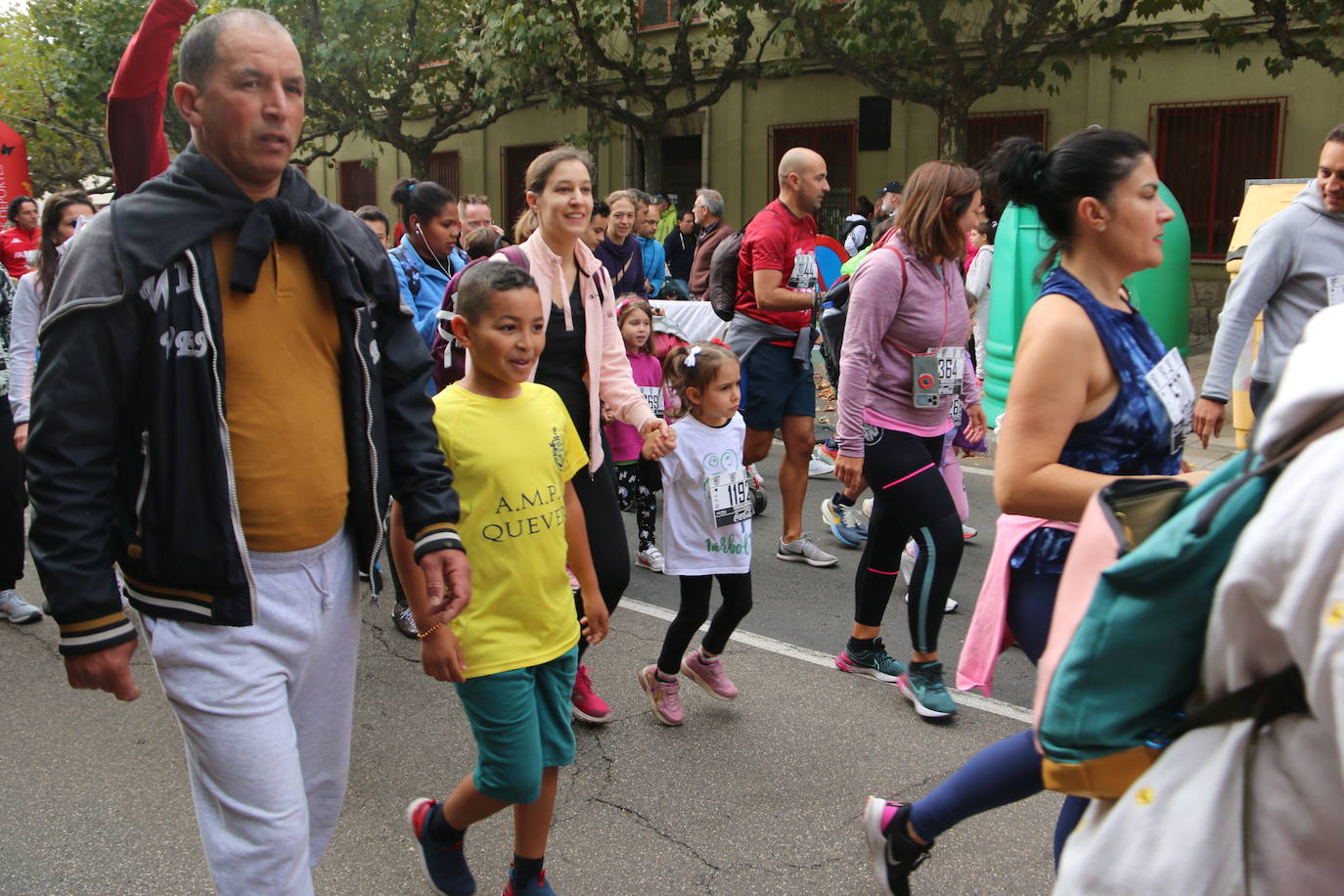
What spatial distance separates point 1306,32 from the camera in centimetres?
1482

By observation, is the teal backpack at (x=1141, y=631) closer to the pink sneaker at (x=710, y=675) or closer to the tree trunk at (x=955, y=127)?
the pink sneaker at (x=710, y=675)

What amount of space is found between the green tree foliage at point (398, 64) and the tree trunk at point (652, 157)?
2136 mm

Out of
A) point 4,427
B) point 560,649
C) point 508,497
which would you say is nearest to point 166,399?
point 508,497

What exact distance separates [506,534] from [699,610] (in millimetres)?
1370

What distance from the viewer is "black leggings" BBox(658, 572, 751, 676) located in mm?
4156

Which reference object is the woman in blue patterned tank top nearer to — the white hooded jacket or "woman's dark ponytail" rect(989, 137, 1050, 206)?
"woman's dark ponytail" rect(989, 137, 1050, 206)

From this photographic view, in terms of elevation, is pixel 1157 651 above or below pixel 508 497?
above

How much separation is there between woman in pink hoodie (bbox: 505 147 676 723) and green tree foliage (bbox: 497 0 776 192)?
13.0 m

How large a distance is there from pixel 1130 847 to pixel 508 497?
72.1 inches

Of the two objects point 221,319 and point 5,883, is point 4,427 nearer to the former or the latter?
point 5,883

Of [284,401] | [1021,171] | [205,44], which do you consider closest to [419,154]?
[1021,171]

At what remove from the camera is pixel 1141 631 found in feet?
4.54

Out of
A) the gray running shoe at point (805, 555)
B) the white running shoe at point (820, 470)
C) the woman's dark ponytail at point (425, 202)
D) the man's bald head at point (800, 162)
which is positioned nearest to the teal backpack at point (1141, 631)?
the man's bald head at point (800, 162)

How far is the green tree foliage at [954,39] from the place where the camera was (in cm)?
1441
